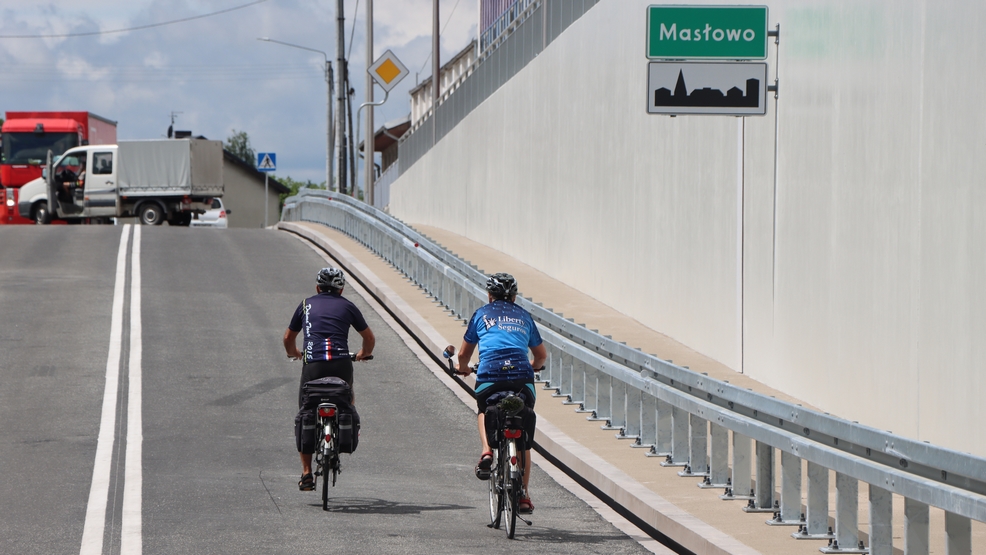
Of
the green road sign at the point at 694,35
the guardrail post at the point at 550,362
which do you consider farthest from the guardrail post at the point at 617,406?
the green road sign at the point at 694,35

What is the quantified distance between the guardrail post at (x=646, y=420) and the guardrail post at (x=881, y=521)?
4177 millimetres

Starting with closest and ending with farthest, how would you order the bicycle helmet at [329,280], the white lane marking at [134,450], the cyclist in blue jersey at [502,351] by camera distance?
the white lane marking at [134,450] < the cyclist in blue jersey at [502,351] < the bicycle helmet at [329,280]

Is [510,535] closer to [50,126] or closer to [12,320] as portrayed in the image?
[12,320]

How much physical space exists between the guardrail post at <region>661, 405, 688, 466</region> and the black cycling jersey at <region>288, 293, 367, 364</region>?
2.51 metres

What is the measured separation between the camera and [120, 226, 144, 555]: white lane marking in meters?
8.37

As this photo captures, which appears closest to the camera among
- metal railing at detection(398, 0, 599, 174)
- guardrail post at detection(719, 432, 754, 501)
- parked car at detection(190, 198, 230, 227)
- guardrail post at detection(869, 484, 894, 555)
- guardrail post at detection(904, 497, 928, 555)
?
guardrail post at detection(904, 497, 928, 555)

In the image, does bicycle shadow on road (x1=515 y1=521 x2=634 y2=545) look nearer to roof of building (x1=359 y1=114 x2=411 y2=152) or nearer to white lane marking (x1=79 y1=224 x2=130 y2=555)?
white lane marking (x1=79 y1=224 x2=130 y2=555)

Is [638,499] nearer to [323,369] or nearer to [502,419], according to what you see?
[502,419]

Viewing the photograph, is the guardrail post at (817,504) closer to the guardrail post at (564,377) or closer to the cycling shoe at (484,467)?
the cycling shoe at (484,467)

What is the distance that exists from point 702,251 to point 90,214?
28.4m

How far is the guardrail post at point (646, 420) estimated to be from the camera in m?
11.2

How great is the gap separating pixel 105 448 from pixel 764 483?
19.7 ft

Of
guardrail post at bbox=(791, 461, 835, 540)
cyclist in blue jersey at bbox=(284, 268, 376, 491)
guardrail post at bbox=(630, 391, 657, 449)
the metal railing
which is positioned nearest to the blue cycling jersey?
cyclist in blue jersey at bbox=(284, 268, 376, 491)

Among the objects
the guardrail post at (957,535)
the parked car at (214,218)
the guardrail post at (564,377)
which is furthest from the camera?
the parked car at (214,218)
